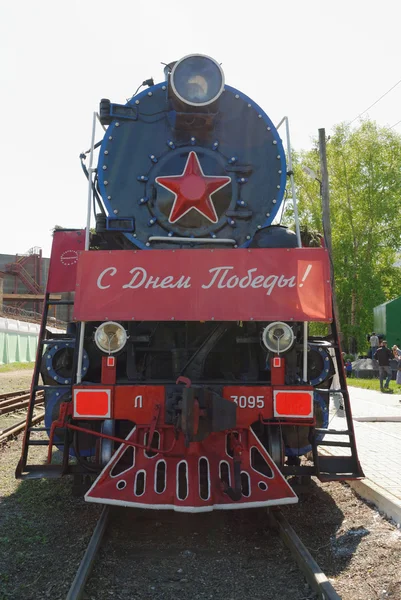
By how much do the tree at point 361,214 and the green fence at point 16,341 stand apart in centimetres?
1493

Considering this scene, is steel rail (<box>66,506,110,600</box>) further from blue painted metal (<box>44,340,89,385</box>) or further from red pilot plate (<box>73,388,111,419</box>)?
blue painted metal (<box>44,340,89,385</box>)

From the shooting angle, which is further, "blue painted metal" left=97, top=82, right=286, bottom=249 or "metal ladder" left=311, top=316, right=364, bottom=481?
"blue painted metal" left=97, top=82, right=286, bottom=249

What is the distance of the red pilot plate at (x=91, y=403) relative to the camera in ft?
15.1

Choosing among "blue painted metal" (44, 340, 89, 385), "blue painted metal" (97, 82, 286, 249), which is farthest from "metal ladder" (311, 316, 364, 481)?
"blue painted metal" (44, 340, 89, 385)

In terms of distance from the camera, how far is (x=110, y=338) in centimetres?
474

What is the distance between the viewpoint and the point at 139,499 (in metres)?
4.31

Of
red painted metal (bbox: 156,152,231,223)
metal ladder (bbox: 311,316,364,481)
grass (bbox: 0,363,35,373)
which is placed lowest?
metal ladder (bbox: 311,316,364,481)

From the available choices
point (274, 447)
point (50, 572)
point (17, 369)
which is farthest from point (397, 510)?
point (17, 369)

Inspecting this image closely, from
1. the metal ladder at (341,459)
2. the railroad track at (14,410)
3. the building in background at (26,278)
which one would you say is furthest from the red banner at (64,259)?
the building in background at (26,278)

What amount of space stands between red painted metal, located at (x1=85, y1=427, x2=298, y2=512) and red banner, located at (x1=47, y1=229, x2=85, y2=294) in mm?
1824

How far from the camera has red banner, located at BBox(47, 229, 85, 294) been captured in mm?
5711

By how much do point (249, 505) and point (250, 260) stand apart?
1875 millimetres

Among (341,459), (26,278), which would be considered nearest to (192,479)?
(341,459)

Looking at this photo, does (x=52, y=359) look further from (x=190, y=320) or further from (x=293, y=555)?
(x=293, y=555)
